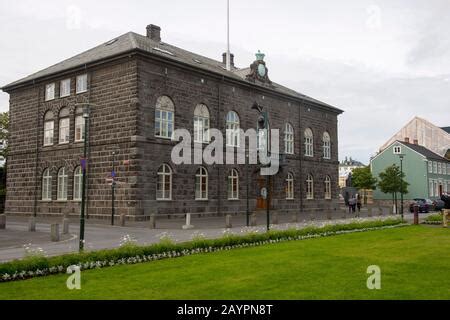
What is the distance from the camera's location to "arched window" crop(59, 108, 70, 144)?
3375 cm

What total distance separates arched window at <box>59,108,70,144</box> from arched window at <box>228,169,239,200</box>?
12453mm

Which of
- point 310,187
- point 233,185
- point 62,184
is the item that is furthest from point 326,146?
point 62,184

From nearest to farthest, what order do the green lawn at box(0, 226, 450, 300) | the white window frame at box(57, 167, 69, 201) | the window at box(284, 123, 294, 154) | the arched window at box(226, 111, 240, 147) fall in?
the green lawn at box(0, 226, 450, 300)
the white window frame at box(57, 167, 69, 201)
the arched window at box(226, 111, 240, 147)
the window at box(284, 123, 294, 154)

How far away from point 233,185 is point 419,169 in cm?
3751

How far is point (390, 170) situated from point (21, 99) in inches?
1729

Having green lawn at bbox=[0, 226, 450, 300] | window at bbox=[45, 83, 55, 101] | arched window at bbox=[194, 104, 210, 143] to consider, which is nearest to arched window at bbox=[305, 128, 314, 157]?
arched window at bbox=[194, 104, 210, 143]

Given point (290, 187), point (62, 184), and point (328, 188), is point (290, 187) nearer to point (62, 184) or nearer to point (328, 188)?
point (328, 188)

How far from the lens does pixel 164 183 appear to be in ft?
101

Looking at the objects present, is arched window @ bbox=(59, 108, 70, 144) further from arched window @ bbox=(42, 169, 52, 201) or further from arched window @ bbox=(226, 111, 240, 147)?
arched window @ bbox=(226, 111, 240, 147)

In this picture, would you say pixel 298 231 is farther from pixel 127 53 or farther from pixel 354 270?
pixel 127 53

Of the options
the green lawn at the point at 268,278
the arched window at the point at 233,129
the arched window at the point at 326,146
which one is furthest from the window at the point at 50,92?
the arched window at the point at 326,146

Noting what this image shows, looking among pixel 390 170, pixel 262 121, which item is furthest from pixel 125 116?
pixel 390 170

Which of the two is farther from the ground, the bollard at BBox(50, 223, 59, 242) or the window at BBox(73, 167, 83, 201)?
the window at BBox(73, 167, 83, 201)

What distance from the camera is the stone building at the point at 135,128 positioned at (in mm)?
29672
